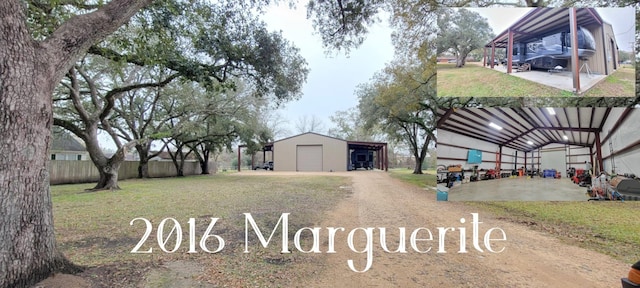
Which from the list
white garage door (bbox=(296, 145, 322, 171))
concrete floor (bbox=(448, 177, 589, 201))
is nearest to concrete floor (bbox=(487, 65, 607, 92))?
concrete floor (bbox=(448, 177, 589, 201))

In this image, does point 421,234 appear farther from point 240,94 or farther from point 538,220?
point 240,94

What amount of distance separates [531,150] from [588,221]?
1.20m

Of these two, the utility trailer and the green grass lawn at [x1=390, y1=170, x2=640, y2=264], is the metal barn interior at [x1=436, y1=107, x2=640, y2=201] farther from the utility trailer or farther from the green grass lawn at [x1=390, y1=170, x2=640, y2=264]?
the utility trailer

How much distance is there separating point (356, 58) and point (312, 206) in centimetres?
319

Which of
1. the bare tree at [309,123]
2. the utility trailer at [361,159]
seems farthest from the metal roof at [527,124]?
the bare tree at [309,123]

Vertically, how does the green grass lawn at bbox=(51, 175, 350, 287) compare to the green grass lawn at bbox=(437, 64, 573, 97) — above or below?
below

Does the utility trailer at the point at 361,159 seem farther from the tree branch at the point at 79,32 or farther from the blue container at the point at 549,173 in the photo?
the tree branch at the point at 79,32

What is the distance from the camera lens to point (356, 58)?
682cm

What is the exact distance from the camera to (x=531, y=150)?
5074mm

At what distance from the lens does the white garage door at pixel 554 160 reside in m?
4.96

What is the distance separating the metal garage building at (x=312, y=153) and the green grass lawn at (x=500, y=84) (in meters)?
16.6

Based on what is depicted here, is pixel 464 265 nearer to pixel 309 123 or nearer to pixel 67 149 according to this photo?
pixel 67 149

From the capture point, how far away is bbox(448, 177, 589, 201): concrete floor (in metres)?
4.89

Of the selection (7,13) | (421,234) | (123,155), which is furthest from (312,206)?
(123,155)
